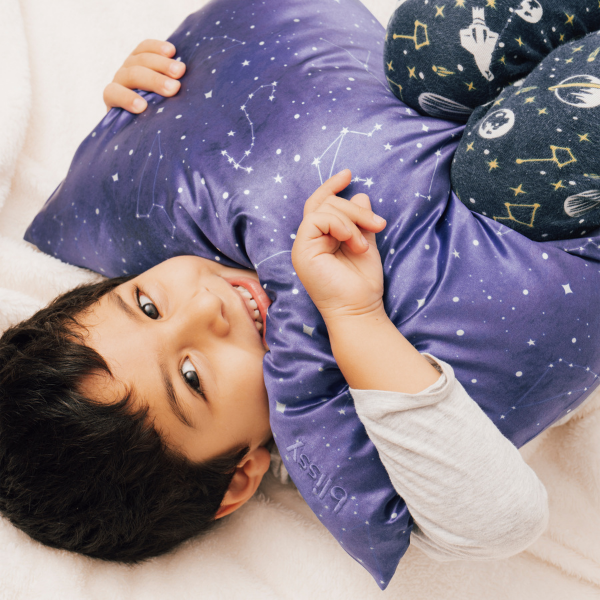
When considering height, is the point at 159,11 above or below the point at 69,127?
above

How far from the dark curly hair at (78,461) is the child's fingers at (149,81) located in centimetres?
38

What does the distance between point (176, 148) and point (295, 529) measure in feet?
2.51

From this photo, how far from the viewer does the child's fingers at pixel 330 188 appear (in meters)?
0.71

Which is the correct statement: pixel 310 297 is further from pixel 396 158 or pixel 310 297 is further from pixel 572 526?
pixel 572 526

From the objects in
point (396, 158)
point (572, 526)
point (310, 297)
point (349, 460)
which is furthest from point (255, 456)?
point (572, 526)

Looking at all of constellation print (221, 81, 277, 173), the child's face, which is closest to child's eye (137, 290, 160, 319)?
the child's face

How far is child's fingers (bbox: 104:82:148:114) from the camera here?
0.96 metres

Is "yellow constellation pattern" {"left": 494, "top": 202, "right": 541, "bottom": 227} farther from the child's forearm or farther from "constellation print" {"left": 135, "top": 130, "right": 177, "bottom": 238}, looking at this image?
"constellation print" {"left": 135, "top": 130, "right": 177, "bottom": 238}

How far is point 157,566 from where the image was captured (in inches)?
37.0

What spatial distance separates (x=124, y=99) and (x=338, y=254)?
1.86 feet

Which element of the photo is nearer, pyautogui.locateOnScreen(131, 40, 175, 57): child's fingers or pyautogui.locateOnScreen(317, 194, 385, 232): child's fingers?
pyautogui.locateOnScreen(317, 194, 385, 232): child's fingers

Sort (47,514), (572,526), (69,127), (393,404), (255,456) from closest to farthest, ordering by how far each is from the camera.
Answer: (393,404), (47,514), (255,456), (572,526), (69,127)

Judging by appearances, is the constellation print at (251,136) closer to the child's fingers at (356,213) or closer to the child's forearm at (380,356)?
the child's fingers at (356,213)

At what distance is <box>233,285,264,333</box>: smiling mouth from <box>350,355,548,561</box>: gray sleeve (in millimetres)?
232
